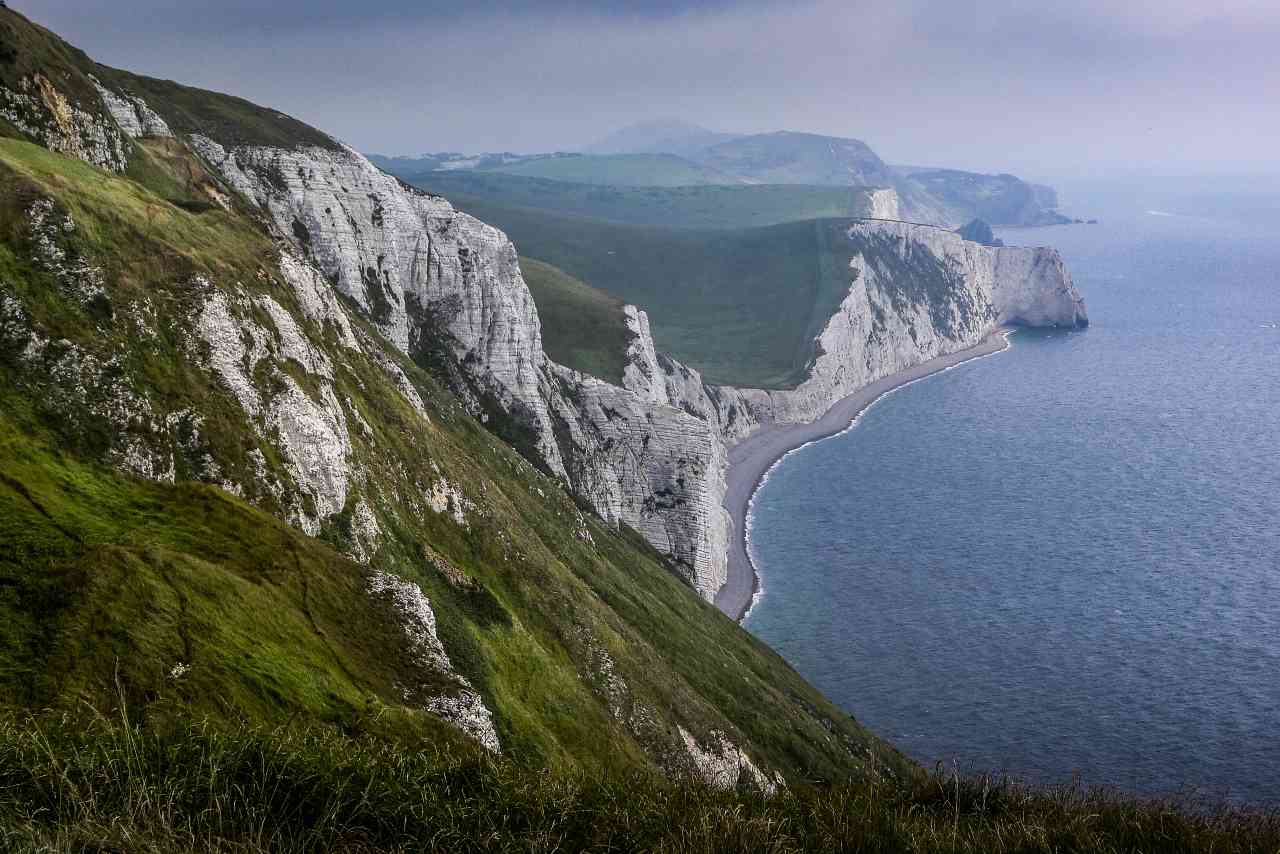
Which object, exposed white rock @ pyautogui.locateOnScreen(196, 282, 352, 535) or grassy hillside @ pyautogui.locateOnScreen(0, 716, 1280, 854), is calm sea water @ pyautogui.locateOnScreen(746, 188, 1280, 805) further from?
grassy hillside @ pyautogui.locateOnScreen(0, 716, 1280, 854)

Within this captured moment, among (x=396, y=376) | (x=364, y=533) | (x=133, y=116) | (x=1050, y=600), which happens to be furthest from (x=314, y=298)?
(x=1050, y=600)

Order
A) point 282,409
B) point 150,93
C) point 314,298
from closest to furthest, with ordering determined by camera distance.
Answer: point 282,409
point 314,298
point 150,93

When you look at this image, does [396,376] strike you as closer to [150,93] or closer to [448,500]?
[448,500]

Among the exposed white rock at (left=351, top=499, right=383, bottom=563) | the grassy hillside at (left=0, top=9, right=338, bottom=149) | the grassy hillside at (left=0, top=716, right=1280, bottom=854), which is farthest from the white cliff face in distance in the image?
the grassy hillside at (left=0, top=716, right=1280, bottom=854)

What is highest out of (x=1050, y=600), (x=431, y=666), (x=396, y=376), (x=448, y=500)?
(x=396, y=376)

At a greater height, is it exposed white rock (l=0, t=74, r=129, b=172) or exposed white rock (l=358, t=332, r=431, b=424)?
exposed white rock (l=0, t=74, r=129, b=172)

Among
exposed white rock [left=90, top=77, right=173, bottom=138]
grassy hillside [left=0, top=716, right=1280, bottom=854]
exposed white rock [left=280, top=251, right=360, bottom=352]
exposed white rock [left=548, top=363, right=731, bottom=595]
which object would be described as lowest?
exposed white rock [left=548, top=363, right=731, bottom=595]
